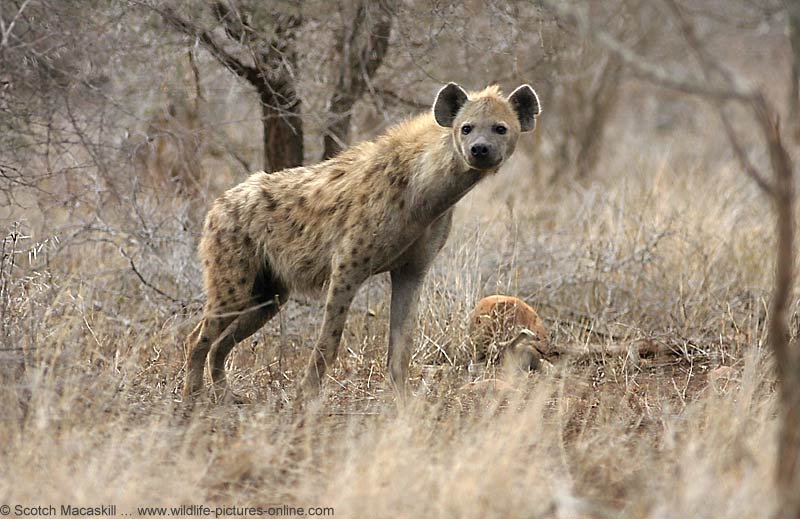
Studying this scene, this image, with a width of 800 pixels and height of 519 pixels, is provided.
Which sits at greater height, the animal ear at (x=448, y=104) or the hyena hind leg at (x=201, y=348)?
the animal ear at (x=448, y=104)

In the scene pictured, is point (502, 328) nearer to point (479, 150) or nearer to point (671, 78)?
point (479, 150)

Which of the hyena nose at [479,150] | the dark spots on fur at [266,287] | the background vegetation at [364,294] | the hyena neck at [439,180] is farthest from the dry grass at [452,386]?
the hyena nose at [479,150]

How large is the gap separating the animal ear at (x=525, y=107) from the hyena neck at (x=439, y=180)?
36 cm

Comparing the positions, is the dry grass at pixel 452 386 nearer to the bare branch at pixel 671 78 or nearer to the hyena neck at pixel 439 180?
the hyena neck at pixel 439 180

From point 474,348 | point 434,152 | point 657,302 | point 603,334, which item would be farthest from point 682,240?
point 434,152

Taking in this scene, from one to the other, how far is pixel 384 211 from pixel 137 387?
4.22 ft

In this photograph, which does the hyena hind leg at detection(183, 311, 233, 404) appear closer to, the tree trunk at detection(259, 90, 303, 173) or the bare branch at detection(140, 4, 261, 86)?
the bare branch at detection(140, 4, 261, 86)

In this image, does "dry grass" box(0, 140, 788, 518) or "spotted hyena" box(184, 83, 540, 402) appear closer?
"dry grass" box(0, 140, 788, 518)

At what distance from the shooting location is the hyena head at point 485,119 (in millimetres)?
4668

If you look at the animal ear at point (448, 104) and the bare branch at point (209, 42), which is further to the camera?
the bare branch at point (209, 42)

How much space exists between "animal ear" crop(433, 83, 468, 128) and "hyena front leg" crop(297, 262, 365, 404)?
748mm

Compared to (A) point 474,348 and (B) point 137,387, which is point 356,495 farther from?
(A) point 474,348

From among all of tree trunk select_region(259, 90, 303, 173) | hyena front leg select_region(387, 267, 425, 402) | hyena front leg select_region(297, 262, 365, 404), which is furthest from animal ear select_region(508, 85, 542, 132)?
tree trunk select_region(259, 90, 303, 173)

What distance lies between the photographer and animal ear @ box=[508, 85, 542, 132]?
501 cm
